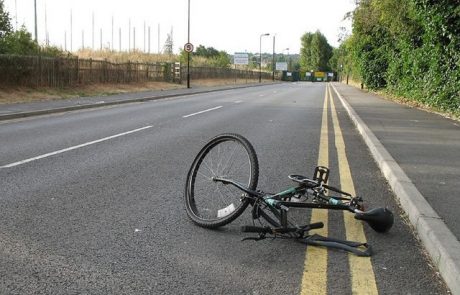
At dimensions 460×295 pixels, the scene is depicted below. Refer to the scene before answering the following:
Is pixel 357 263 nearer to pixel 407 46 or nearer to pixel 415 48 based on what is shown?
pixel 415 48

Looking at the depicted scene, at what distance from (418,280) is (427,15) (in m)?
13.6

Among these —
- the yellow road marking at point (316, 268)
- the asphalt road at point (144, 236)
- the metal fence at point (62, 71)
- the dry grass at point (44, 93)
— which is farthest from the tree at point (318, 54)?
the yellow road marking at point (316, 268)

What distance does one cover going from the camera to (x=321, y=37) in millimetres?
141375

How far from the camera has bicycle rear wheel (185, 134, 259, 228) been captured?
14.2 ft

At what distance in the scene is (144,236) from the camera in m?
4.11

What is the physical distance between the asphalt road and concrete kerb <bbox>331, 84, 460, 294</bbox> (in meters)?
0.09

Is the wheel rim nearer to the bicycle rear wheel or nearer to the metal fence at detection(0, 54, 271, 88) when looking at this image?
the bicycle rear wheel

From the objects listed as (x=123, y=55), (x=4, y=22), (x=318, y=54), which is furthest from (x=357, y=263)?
(x=318, y=54)

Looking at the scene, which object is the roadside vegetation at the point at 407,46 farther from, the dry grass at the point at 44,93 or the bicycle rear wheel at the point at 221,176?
the bicycle rear wheel at the point at 221,176

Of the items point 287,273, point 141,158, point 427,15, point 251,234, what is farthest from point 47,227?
point 427,15

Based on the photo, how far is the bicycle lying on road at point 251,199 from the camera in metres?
4.00

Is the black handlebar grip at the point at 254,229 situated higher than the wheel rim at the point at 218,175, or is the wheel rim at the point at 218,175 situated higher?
the wheel rim at the point at 218,175

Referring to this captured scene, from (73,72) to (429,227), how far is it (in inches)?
1025

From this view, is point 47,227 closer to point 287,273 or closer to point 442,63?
point 287,273
